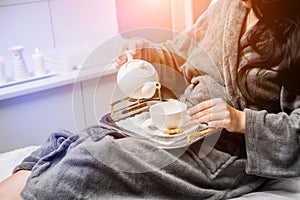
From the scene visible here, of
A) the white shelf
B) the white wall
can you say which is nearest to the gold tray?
the white shelf

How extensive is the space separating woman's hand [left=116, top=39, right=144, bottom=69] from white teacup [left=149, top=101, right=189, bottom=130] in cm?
20

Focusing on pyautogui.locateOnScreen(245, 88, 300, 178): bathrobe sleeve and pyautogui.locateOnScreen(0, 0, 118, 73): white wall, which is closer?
pyautogui.locateOnScreen(245, 88, 300, 178): bathrobe sleeve

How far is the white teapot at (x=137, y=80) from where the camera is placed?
1.05m

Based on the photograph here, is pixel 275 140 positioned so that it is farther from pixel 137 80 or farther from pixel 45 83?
pixel 45 83

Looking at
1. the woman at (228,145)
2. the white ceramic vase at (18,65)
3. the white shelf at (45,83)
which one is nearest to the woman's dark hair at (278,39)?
the woman at (228,145)

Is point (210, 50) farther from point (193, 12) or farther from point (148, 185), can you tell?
point (193, 12)

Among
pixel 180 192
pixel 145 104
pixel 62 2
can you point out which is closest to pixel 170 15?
pixel 62 2

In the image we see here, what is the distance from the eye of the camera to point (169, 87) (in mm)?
1219

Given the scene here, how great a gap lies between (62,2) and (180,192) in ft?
4.35

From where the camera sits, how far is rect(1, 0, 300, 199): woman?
986 millimetres

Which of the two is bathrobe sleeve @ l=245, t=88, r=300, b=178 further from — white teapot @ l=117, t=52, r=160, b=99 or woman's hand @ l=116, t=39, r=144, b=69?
woman's hand @ l=116, t=39, r=144, b=69

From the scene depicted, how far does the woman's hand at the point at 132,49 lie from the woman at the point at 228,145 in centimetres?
21

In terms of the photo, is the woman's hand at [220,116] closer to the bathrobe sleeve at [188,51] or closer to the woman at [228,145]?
the woman at [228,145]

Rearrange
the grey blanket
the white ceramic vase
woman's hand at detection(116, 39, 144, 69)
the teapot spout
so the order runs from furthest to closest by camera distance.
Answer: the white ceramic vase, woman's hand at detection(116, 39, 144, 69), the teapot spout, the grey blanket
